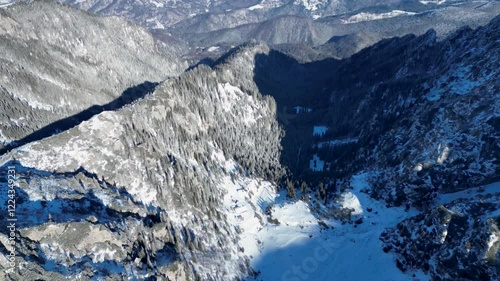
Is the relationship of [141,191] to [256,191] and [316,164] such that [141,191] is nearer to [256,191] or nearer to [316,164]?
[256,191]

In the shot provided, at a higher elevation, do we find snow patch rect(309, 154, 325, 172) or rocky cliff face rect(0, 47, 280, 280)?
rocky cliff face rect(0, 47, 280, 280)

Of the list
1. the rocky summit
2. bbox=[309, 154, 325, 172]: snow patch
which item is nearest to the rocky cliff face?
the rocky summit

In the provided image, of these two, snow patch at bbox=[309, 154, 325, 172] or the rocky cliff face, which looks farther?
snow patch at bbox=[309, 154, 325, 172]

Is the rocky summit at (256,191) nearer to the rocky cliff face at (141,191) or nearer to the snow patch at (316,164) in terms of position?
the rocky cliff face at (141,191)

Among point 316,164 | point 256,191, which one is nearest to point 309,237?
point 256,191

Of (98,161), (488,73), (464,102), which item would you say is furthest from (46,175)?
(488,73)

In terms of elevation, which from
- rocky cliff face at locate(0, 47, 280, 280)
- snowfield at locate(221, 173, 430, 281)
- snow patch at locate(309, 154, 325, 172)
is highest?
rocky cliff face at locate(0, 47, 280, 280)

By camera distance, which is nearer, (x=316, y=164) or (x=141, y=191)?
(x=141, y=191)

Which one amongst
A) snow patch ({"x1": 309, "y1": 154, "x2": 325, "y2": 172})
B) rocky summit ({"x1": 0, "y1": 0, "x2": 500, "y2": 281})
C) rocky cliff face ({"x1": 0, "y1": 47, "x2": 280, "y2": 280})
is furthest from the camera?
snow patch ({"x1": 309, "y1": 154, "x2": 325, "y2": 172})

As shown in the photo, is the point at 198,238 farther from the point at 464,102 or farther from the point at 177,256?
the point at 464,102

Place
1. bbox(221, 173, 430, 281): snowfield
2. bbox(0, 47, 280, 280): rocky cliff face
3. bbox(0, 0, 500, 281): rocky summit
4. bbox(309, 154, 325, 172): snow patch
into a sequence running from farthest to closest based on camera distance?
1. bbox(309, 154, 325, 172): snow patch
2. bbox(221, 173, 430, 281): snowfield
3. bbox(0, 0, 500, 281): rocky summit
4. bbox(0, 47, 280, 280): rocky cliff face

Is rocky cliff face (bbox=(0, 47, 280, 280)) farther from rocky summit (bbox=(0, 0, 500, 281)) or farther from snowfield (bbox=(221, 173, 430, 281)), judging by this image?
snowfield (bbox=(221, 173, 430, 281))
